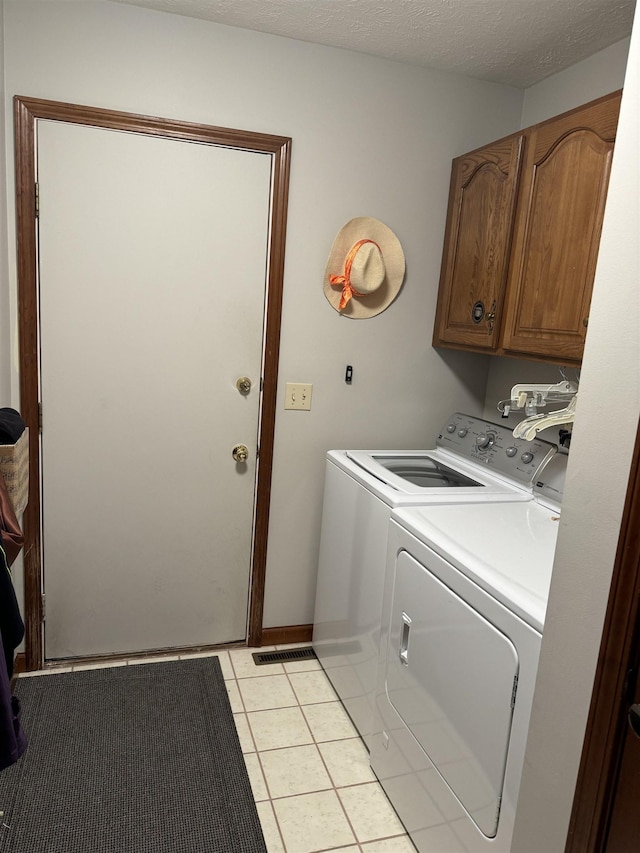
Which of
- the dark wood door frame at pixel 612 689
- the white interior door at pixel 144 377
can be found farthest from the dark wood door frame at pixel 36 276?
the dark wood door frame at pixel 612 689

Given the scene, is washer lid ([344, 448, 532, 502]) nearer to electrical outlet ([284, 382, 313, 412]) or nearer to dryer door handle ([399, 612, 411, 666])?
electrical outlet ([284, 382, 313, 412])

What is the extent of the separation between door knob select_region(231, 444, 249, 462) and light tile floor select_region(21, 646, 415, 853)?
87cm

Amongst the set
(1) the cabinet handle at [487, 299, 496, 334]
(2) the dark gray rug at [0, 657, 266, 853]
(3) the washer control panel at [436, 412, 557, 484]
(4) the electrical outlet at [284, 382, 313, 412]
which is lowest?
(2) the dark gray rug at [0, 657, 266, 853]

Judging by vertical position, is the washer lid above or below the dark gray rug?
above

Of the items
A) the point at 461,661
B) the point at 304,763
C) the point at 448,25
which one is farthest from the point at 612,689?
the point at 448,25

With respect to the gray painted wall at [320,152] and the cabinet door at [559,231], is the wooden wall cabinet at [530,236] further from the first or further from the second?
the gray painted wall at [320,152]

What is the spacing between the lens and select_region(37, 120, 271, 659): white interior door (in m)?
2.25

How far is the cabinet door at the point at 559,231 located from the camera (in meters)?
1.79

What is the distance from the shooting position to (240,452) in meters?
2.56

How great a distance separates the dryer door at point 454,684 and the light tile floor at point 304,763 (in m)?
0.34

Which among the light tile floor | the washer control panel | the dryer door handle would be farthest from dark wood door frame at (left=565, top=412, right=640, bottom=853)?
the washer control panel

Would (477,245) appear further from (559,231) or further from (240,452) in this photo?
(240,452)

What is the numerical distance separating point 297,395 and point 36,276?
1.08m

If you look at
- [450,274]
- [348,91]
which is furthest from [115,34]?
[450,274]
